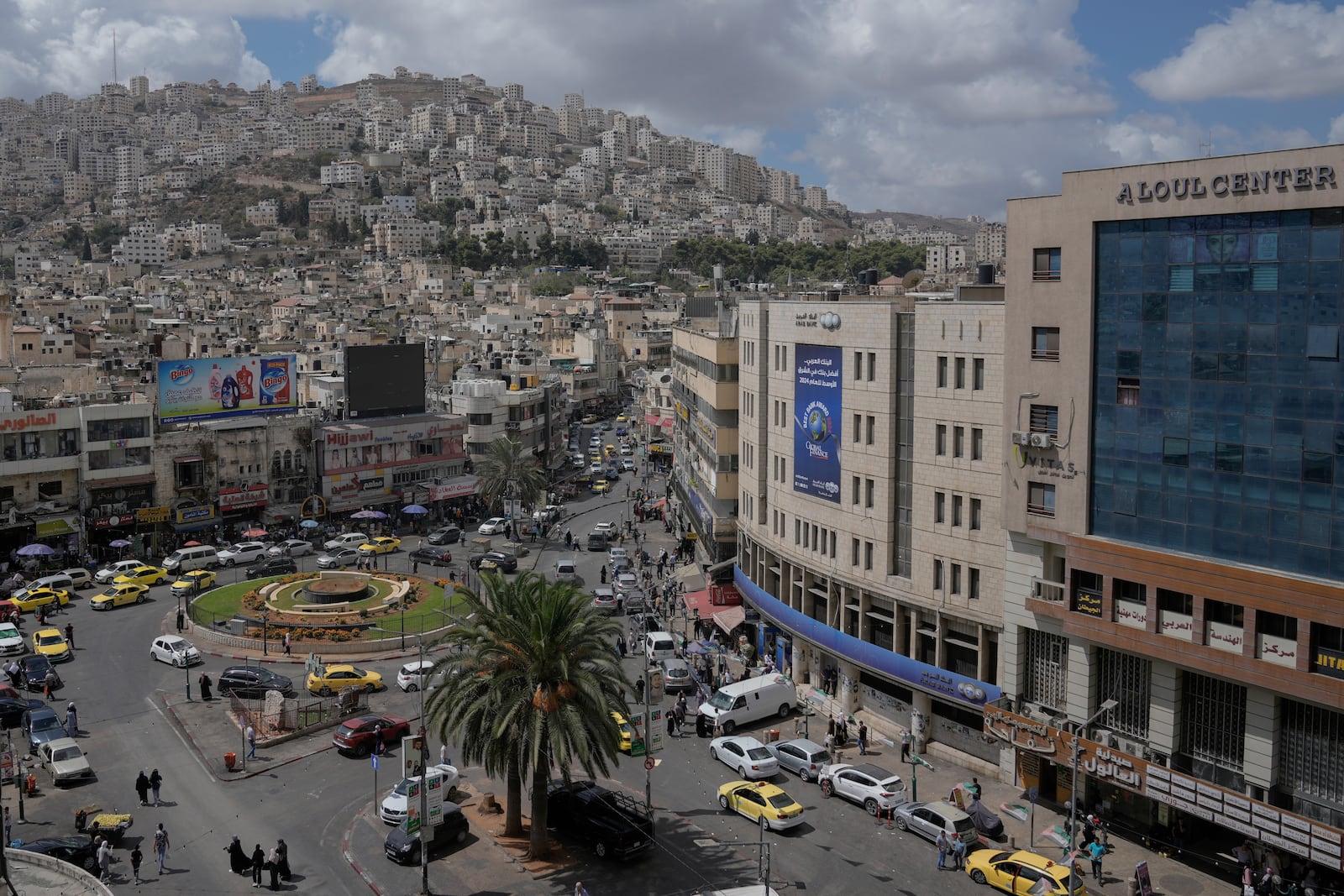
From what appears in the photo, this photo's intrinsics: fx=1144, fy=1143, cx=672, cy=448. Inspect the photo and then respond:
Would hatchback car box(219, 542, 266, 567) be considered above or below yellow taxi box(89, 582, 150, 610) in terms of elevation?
above

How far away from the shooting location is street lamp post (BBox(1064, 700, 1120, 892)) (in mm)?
25266

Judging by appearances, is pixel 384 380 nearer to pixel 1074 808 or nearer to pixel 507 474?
pixel 507 474

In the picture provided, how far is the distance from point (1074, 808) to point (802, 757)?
8.58 metres

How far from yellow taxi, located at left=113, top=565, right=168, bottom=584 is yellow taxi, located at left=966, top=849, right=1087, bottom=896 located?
4276cm

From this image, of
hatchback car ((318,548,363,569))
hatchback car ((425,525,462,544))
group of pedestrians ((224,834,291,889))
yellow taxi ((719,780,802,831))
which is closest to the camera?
group of pedestrians ((224,834,291,889))

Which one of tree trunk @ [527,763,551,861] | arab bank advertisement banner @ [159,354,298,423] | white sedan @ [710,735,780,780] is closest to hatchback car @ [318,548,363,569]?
arab bank advertisement banner @ [159,354,298,423]

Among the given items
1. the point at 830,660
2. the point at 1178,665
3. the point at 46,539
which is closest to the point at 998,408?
the point at 1178,665

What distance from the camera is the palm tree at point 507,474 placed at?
7200cm

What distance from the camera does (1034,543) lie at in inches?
1251

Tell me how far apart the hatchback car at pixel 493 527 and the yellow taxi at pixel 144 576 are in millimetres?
18553

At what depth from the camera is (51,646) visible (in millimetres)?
43625

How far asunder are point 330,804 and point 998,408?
2174 cm

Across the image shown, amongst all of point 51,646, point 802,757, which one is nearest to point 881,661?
point 802,757

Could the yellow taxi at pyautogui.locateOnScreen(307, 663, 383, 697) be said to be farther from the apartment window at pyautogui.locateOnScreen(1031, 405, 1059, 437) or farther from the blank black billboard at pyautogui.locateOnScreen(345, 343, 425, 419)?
the blank black billboard at pyautogui.locateOnScreen(345, 343, 425, 419)
